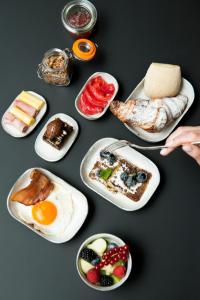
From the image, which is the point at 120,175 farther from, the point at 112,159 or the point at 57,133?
the point at 57,133

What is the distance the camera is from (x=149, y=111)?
5.77 ft

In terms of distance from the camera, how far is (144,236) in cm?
174

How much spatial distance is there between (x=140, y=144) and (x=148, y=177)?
0.16 meters

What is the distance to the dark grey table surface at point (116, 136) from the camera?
1.71 m

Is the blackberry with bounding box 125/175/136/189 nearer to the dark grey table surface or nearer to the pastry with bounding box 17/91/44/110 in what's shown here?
the dark grey table surface

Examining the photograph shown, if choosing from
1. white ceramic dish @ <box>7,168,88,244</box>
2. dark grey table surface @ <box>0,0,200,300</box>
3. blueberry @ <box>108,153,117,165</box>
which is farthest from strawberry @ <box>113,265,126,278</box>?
blueberry @ <box>108,153,117,165</box>

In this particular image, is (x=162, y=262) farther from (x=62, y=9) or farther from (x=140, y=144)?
(x=62, y=9)

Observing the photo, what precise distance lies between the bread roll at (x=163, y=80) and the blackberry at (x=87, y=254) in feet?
2.41

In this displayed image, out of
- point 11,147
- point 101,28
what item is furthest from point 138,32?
point 11,147

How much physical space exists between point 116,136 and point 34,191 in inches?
17.4

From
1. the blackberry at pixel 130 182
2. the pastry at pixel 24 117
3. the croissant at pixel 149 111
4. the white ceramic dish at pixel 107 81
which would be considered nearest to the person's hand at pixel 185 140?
the croissant at pixel 149 111

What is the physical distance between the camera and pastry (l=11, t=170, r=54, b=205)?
1713 millimetres

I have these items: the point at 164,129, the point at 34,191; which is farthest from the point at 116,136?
the point at 34,191

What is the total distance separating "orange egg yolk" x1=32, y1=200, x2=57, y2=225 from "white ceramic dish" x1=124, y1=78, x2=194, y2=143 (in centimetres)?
48
